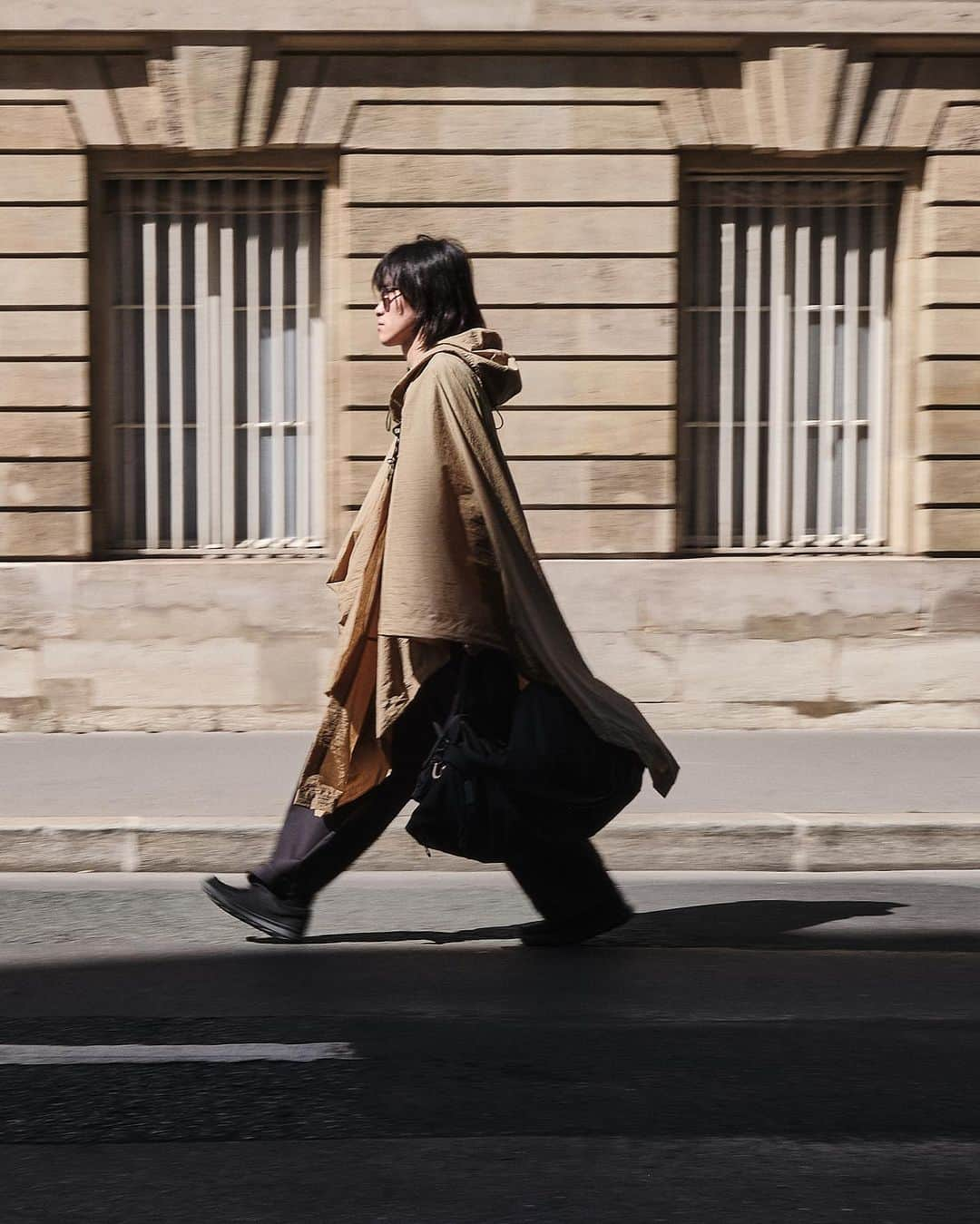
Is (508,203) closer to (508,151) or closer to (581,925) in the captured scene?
(508,151)

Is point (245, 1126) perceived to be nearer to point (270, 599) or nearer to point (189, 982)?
point (189, 982)

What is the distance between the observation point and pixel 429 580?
4590 millimetres

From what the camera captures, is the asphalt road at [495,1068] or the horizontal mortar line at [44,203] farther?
the horizontal mortar line at [44,203]

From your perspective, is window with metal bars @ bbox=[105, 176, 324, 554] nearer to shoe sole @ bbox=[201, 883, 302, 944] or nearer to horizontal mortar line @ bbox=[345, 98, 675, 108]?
horizontal mortar line @ bbox=[345, 98, 675, 108]

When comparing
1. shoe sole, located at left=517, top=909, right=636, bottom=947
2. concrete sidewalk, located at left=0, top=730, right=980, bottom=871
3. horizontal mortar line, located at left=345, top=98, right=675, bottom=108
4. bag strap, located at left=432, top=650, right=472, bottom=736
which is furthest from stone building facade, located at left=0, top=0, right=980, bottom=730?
bag strap, located at left=432, top=650, right=472, bottom=736

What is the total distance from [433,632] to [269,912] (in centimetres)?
94

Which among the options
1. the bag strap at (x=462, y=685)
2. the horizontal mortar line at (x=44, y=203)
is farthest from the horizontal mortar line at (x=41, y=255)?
the bag strap at (x=462, y=685)

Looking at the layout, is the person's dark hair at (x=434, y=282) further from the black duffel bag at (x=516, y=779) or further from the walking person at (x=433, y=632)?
the black duffel bag at (x=516, y=779)

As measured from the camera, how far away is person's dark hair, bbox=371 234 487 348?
15.8ft

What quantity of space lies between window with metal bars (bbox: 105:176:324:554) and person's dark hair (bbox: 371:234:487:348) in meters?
4.87

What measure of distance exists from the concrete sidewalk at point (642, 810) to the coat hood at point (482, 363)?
211 cm

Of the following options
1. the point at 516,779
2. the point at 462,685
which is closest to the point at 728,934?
the point at 516,779

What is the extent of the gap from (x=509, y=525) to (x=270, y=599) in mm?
4687

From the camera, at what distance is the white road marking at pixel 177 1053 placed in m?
3.84
